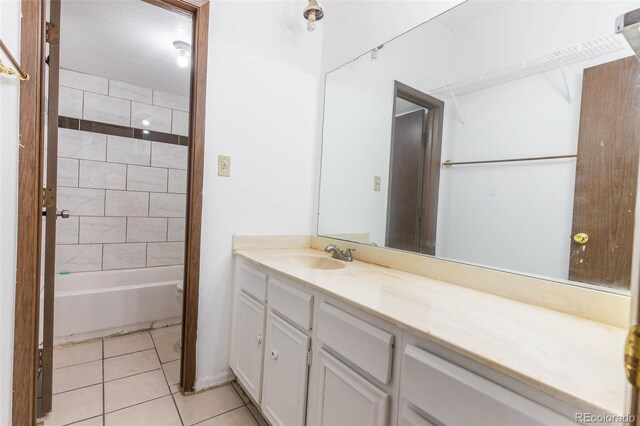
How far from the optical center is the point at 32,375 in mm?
1155

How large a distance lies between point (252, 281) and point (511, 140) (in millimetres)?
1319

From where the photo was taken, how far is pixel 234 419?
1430mm

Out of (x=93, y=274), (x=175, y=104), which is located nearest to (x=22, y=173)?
(x=93, y=274)

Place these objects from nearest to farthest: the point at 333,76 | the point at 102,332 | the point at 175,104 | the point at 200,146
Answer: the point at 200,146, the point at 333,76, the point at 102,332, the point at 175,104

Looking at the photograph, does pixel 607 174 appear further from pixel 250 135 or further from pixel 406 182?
pixel 250 135

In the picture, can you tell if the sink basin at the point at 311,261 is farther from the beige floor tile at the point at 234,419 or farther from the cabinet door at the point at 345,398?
the beige floor tile at the point at 234,419

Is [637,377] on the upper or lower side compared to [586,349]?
upper

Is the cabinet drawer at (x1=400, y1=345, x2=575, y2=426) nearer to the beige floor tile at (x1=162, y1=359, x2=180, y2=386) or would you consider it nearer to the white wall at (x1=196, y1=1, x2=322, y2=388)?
the white wall at (x1=196, y1=1, x2=322, y2=388)

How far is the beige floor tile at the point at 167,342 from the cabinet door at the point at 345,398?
1.41 metres

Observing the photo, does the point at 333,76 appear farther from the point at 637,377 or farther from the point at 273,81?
the point at 637,377

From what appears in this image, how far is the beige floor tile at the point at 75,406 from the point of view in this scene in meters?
1.38

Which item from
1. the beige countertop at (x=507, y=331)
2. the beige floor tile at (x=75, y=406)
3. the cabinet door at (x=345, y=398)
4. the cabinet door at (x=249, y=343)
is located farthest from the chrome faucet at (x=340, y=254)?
the beige floor tile at (x=75, y=406)

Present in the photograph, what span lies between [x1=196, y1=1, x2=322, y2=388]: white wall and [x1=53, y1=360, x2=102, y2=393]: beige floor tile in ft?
2.17

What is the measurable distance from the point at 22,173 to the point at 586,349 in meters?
1.85
